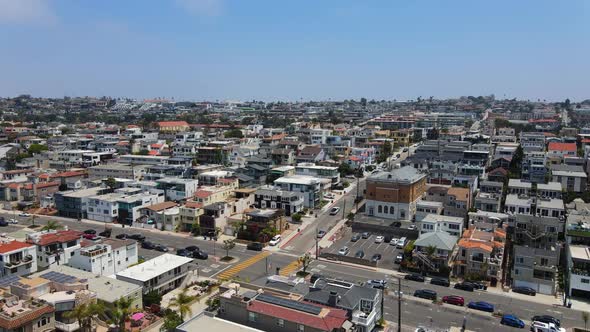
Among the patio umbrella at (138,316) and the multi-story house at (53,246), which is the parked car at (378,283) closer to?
the patio umbrella at (138,316)

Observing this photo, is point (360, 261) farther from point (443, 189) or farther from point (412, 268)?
point (443, 189)

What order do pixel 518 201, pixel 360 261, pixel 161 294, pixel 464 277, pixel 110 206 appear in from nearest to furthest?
1. pixel 161 294
2. pixel 464 277
3. pixel 360 261
4. pixel 518 201
5. pixel 110 206

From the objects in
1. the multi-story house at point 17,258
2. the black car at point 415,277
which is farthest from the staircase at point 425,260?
the multi-story house at point 17,258

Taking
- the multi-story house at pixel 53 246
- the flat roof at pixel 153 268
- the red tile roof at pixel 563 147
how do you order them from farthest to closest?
the red tile roof at pixel 563 147
the multi-story house at pixel 53 246
the flat roof at pixel 153 268

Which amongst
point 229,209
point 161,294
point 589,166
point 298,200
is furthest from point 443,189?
point 161,294

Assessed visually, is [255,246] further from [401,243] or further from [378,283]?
[401,243]

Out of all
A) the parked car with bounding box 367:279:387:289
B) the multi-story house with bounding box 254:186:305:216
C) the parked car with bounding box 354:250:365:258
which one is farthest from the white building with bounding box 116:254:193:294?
the multi-story house with bounding box 254:186:305:216

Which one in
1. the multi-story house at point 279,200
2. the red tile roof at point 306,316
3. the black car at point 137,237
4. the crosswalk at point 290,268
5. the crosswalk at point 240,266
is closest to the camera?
the red tile roof at point 306,316
